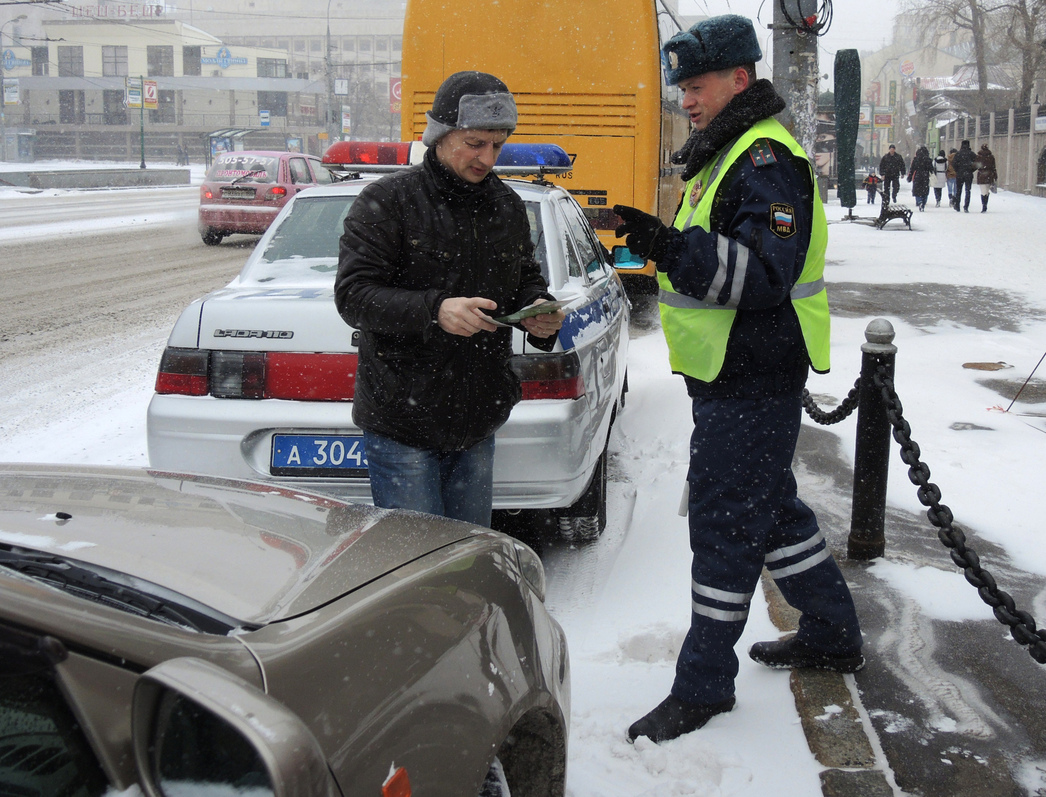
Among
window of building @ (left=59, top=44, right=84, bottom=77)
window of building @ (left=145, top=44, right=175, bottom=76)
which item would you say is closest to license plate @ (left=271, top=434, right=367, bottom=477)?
window of building @ (left=59, top=44, right=84, bottom=77)

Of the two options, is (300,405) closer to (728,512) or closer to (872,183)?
(728,512)

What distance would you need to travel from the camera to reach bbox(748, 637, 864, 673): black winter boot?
3.07m

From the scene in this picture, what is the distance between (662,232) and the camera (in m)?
2.49

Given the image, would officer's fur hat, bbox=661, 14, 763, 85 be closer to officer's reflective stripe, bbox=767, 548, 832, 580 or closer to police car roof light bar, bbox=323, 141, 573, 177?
officer's reflective stripe, bbox=767, 548, 832, 580

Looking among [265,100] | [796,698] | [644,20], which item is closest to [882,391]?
[796,698]

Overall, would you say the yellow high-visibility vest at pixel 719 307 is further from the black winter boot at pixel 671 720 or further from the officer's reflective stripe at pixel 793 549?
the black winter boot at pixel 671 720

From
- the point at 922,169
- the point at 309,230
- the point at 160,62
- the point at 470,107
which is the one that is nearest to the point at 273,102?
the point at 160,62

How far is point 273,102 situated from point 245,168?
7777 cm

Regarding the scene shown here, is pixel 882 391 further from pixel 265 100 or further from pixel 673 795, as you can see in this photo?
pixel 265 100

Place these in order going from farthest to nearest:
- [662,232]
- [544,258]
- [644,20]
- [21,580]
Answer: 1. [644,20]
2. [544,258]
3. [662,232]
4. [21,580]

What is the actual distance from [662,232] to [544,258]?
1934 mm

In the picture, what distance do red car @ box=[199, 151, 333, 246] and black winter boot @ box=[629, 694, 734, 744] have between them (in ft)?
50.7

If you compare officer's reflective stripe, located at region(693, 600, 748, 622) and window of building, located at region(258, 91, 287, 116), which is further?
window of building, located at region(258, 91, 287, 116)

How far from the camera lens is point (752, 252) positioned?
2.44 m
